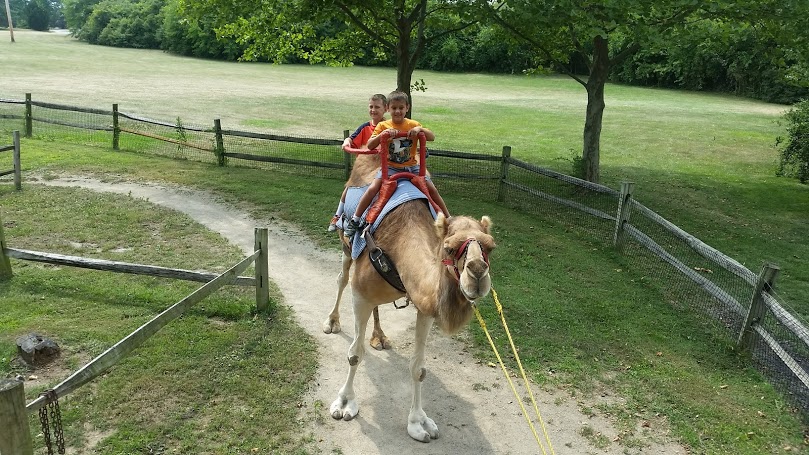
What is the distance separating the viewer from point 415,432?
482 cm

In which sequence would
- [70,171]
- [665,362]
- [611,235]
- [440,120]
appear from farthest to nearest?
[440,120] < [70,171] < [611,235] < [665,362]

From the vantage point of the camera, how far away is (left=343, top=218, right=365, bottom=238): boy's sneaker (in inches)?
207

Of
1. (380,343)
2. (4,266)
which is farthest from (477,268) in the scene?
(4,266)

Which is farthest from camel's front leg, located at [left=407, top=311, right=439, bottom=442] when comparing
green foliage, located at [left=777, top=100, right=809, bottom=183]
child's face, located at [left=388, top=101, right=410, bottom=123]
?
green foliage, located at [left=777, top=100, right=809, bottom=183]

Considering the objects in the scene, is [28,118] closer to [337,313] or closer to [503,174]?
[503,174]

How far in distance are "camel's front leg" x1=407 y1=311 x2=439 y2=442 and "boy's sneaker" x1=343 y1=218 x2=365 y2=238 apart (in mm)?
1032

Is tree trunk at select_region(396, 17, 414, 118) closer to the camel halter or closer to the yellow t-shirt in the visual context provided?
the yellow t-shirt

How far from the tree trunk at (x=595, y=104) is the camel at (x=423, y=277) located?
26.9 feet

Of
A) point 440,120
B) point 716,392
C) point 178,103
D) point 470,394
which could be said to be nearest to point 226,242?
point 470,394

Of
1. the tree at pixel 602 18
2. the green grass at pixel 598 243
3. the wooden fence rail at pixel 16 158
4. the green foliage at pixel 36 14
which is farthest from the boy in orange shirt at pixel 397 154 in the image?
the green foliage at pixel 36 14

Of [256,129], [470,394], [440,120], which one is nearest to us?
[470,394]

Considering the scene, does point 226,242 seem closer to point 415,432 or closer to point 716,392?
point 415,432

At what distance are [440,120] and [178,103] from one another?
13.3 metres

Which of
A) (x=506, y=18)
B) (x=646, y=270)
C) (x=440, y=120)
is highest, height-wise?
(x=506, y=18)
